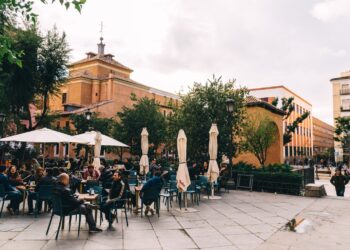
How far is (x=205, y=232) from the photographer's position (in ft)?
25.0

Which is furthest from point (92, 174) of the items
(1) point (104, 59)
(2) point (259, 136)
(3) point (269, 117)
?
(1) point (104, 59)

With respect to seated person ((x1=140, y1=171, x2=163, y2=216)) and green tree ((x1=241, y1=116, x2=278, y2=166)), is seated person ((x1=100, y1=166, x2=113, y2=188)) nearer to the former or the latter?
seated person ((x1=140, y1=171, x2=163, y2=216))

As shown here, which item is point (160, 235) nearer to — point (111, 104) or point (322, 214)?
point (322, 214)

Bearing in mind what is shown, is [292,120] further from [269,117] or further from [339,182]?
[339,182]

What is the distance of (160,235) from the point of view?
23.9ft

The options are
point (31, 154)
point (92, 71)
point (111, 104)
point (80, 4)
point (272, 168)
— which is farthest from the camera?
point (92, 71)

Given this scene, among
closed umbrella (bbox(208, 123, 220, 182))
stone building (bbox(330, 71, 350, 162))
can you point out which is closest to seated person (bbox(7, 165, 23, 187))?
closed umbrella (bbox(208, 123, 220, 182))

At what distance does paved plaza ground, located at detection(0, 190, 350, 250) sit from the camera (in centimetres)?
657

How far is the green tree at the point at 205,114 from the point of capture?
16.9m

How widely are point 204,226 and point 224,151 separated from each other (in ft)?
29.7

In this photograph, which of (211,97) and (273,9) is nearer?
(273,9)

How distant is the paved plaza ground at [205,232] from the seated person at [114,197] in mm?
346

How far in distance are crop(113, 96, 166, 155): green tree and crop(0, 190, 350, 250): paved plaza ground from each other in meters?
15.5

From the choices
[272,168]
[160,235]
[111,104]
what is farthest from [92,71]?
[160,235]
